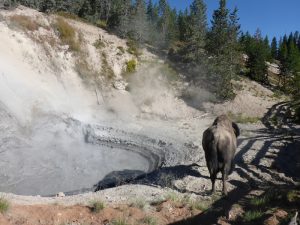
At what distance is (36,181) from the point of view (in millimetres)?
17797

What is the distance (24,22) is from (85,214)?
28.4 meters

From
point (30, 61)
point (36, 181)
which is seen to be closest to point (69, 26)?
point (30, 61)

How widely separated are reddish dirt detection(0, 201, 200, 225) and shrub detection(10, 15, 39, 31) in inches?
1068

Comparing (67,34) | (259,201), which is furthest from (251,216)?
(67,34)

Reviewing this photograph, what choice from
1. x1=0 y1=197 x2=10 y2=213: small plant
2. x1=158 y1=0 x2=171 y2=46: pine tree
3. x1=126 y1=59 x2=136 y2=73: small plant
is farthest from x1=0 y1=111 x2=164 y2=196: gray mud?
x1=158 y1=0 x2=171 y2=46: pine tree

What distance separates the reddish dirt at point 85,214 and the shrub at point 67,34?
2749 centimetres

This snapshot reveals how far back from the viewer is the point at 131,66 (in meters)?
38.2

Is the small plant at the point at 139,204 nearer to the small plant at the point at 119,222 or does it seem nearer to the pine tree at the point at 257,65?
the small plant at the point at 119,222

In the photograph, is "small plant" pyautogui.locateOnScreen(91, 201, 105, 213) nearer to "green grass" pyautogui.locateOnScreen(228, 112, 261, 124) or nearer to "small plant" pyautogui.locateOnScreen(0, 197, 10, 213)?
"small plant" pyautogui.locateOnScreen(0, 197, 10, 213)

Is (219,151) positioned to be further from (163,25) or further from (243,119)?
(163,25)

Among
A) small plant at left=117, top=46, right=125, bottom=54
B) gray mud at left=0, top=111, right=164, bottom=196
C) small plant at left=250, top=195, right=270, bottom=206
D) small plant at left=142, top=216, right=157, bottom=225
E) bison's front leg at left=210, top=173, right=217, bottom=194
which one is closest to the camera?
small plant at left=142, top=216, right=157, bottom=225

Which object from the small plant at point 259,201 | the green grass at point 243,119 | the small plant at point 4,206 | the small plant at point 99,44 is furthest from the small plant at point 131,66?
the small plant at point 4,206

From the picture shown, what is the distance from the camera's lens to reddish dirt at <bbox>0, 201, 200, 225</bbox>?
32.0 feet

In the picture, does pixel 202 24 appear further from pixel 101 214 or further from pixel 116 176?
pixel 101 214
